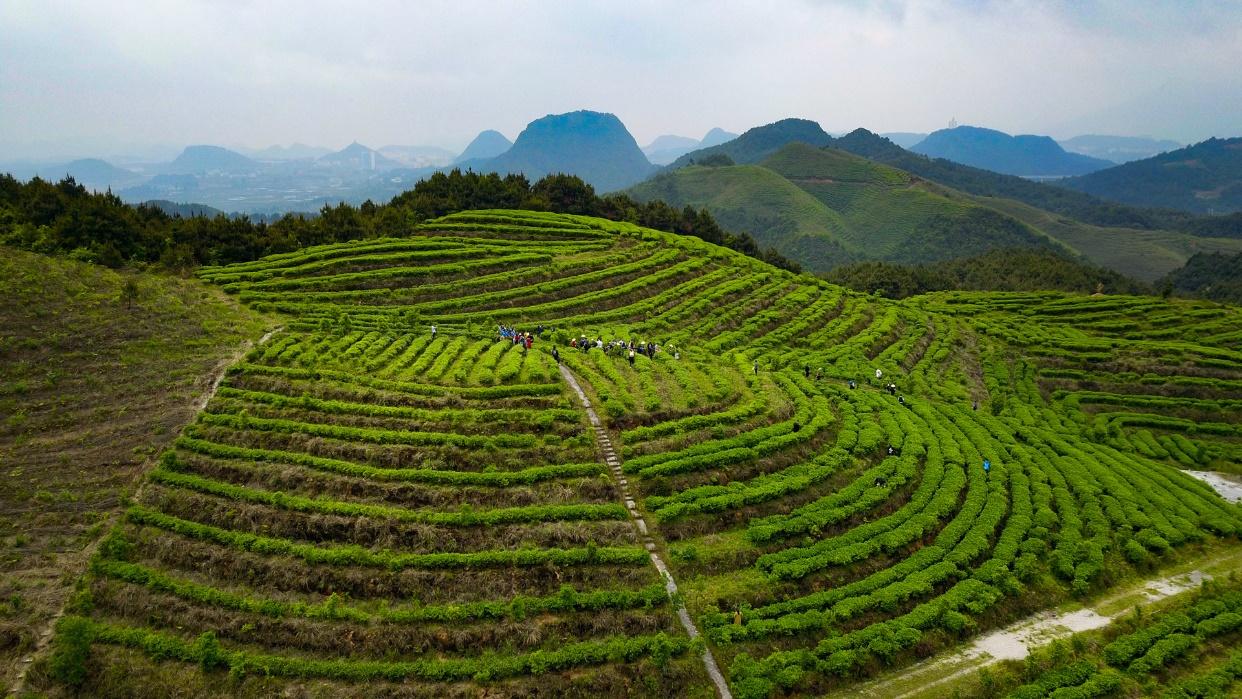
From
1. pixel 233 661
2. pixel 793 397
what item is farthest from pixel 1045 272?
pixel 233 661

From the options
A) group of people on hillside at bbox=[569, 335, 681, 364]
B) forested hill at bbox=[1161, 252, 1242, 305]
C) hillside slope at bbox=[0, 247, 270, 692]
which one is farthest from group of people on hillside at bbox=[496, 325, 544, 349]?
forested hill at bbox=[1161, 252, 1242, 305]

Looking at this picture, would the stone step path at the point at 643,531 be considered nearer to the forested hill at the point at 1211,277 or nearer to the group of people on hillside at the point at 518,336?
the group of people on hillside at the point at 518,336

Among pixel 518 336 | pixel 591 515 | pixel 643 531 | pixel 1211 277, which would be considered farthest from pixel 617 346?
pixel 1211 277

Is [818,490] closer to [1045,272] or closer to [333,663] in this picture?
[333,663]

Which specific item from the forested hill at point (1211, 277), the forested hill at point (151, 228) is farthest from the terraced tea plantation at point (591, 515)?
the forested hill at point (1211, 277)

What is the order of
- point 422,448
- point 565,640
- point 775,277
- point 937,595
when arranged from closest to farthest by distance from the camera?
point 565,640 < point 937,595 < point 422,448 < point 775,277

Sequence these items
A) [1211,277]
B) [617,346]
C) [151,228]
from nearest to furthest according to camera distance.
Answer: [617,346] < [151,228] < [1211,277]

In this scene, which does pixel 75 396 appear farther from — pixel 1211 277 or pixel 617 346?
pixel 1211 277
